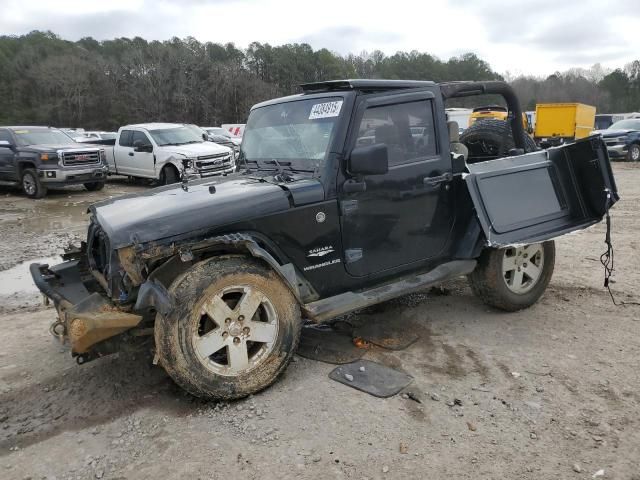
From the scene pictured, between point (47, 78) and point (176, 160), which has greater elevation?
point (47, 78)

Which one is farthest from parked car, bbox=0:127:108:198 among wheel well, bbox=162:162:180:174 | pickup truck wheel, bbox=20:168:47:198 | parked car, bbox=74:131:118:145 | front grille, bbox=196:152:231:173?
parked car, bbox=74:131:118:145

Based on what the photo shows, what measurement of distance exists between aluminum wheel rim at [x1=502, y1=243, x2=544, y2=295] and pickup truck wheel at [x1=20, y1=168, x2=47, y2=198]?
13.0m

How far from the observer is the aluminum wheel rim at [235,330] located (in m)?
3.25

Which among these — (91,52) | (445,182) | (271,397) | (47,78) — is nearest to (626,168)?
(445,182)

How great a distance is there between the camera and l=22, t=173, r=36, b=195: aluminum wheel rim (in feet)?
46.2

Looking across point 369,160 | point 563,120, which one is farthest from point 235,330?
point 563,120

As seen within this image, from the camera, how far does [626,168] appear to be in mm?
17531

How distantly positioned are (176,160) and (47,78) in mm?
52854

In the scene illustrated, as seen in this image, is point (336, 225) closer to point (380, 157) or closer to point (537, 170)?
point (380, 157)

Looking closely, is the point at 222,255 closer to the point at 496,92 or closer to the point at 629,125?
the point at 496,92

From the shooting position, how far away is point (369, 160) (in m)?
3.54

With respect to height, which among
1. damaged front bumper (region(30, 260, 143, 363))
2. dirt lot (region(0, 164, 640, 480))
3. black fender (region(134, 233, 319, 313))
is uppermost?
black fender (region(134, 233, 319, 313))

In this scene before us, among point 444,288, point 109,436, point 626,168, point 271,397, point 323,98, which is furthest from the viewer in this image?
point 626,168

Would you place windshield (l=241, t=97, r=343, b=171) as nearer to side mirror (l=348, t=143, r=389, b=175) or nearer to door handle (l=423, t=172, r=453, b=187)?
side mirror (l=348, t=143, r=389, b=175)
